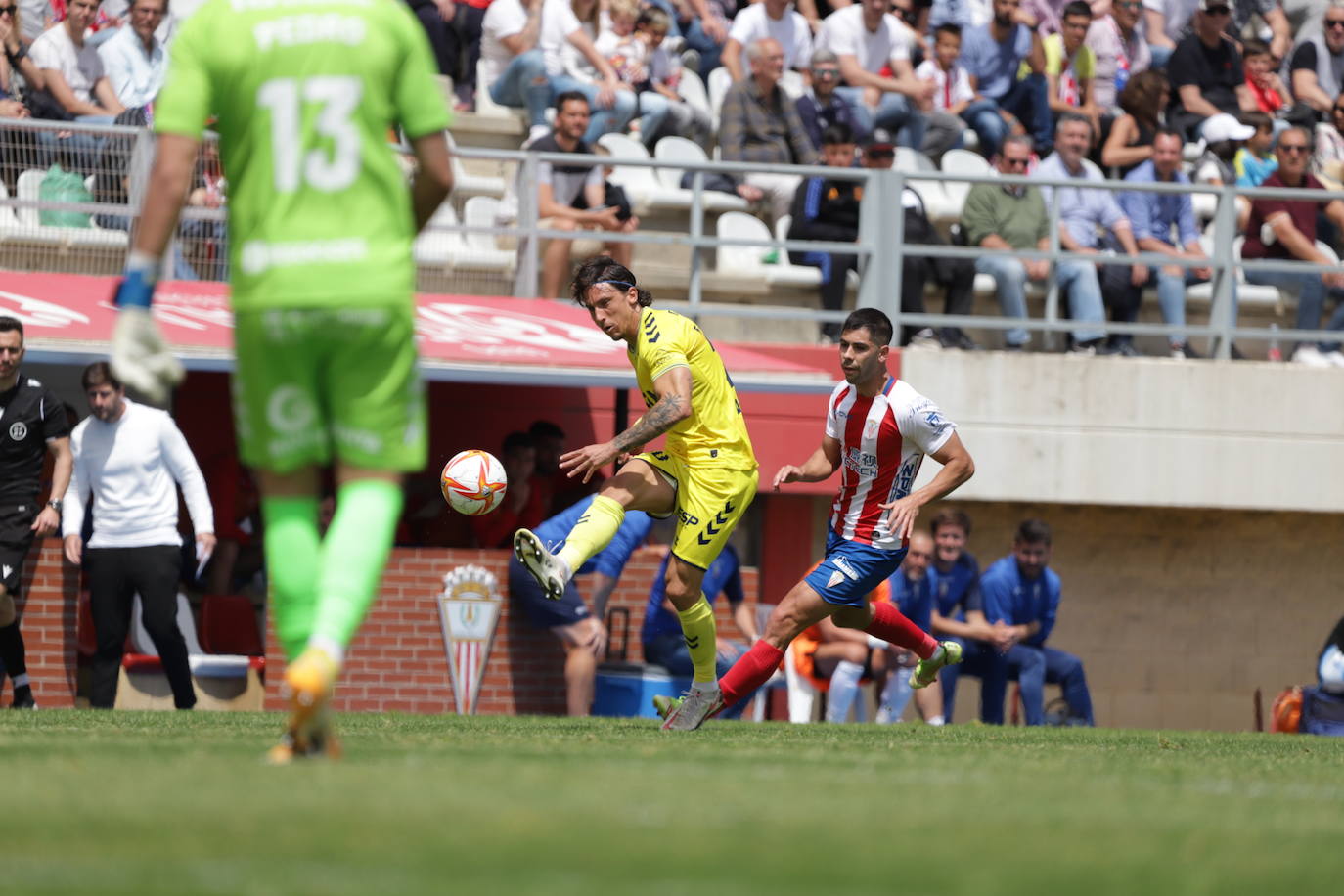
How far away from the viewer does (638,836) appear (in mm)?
4488

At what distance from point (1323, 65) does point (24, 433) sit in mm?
14200

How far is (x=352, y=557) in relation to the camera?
5637 mm

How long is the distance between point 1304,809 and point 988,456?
11008 millimetres

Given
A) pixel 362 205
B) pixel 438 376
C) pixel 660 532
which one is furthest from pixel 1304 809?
pixel 660 532

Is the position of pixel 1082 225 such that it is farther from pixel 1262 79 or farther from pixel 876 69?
pixel 1262 79

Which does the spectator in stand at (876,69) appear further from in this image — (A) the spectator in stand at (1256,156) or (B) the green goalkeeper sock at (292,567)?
(B) the green goalkeeper sock at (292,567)

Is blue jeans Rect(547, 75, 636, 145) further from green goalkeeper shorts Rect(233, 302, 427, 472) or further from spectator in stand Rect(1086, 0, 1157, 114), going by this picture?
green goalkeeper shorts Rect(233, 302, 427, 472)

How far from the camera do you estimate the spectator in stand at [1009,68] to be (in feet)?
62.4

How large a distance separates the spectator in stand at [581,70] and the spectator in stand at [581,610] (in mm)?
4128

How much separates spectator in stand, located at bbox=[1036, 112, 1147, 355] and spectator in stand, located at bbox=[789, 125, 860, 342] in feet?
5.83

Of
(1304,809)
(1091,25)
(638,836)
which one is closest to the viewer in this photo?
(638,836)

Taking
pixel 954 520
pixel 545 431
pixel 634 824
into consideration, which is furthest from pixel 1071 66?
pixel 634 824

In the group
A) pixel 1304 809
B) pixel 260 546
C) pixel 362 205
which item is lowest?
pixel 260 546

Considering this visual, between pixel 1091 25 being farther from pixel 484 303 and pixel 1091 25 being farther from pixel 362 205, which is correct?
pixel 362 205
